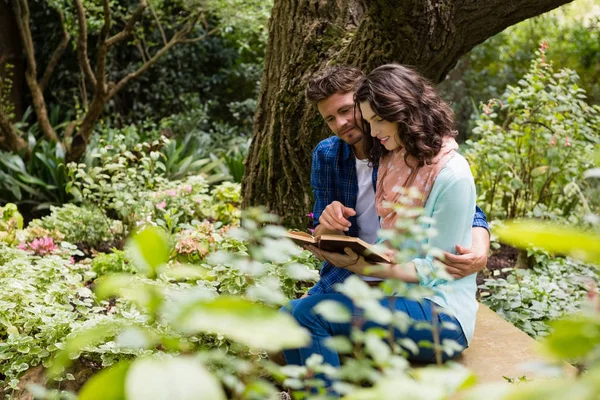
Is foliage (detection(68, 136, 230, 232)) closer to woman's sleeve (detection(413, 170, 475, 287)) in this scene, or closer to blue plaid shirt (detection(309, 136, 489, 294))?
blue plaid shirt (detection(309, 136, 489, 294))

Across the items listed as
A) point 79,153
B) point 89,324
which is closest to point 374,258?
point 89,324

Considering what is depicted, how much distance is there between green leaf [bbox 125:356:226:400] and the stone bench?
1.65 meters

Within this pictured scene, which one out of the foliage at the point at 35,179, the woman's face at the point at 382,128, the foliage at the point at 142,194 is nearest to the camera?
the woman's face at the point at 382,128

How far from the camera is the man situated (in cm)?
264

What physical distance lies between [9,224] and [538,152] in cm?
372

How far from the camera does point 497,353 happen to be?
8.22 feet

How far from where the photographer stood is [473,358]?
2.46 meters

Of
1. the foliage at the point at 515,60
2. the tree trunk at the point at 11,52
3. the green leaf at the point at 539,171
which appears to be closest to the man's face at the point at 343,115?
the green leaf at the point at 539,171

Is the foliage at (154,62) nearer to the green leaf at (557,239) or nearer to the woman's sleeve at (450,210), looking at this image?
the woman's sleeve at (450,210)

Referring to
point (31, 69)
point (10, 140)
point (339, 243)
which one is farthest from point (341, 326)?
point (31, 69)

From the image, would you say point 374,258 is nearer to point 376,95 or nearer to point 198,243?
point 376,95

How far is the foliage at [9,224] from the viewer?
15.9 ft

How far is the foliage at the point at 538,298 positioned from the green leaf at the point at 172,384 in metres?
2.82

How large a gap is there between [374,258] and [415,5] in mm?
1233
